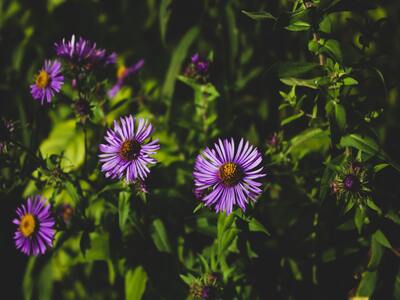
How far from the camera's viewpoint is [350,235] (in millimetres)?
2066

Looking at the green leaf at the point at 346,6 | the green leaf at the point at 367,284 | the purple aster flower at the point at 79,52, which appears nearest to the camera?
the green leaf at the point at 346,6

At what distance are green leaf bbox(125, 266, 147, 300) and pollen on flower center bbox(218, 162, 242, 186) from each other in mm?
751

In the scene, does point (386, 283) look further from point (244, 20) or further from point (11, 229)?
point (11, 229)

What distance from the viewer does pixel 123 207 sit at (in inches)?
73.2

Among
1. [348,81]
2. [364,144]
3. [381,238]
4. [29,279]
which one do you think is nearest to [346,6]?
[348,81]

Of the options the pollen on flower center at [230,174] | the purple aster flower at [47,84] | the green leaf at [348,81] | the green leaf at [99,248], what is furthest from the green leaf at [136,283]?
the green leaf at [348,81]

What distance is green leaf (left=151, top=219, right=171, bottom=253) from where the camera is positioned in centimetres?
202

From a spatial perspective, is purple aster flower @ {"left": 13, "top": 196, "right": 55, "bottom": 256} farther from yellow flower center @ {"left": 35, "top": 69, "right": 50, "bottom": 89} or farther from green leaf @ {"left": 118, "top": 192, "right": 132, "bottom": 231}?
yellow flower center @ {"left": 35, "top": 69, "right": 50, "bottom": 89}

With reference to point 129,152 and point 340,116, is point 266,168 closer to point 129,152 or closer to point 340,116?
point 340,116

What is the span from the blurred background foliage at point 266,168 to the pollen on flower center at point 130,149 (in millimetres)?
172

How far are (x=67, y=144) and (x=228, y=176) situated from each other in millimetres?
1518

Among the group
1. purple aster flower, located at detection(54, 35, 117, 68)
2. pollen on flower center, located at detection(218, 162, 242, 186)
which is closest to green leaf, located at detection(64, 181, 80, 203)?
purple aster flower, located at detection(54, 35, 117, 68)

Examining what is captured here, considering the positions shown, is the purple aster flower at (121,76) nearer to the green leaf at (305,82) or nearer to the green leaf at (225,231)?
the green leaf at (305,82)

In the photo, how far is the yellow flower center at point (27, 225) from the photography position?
6.27 ft
